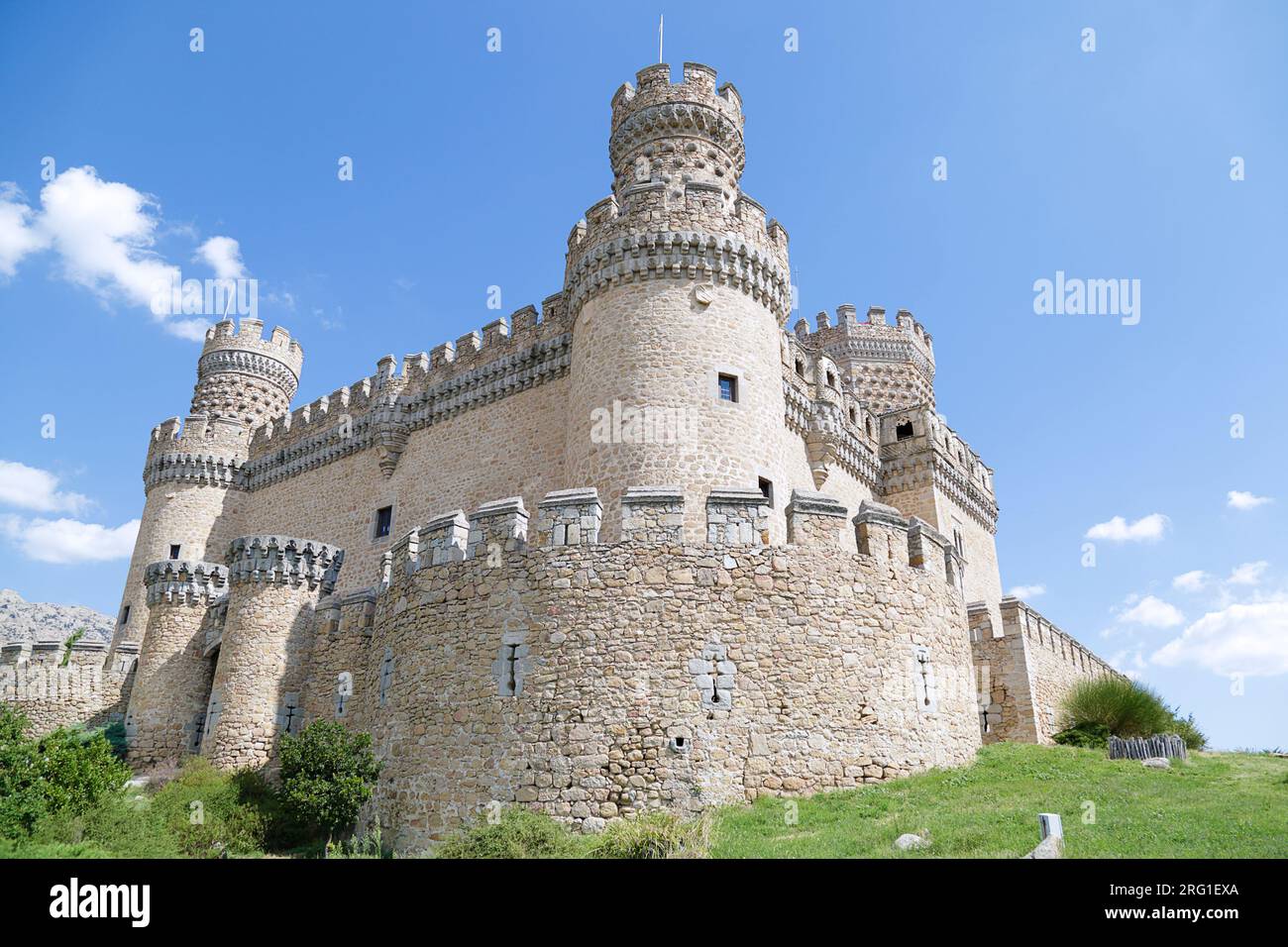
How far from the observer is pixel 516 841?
9.52 meters

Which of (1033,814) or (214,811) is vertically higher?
(1033,814)

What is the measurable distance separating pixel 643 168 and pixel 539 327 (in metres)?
4.74

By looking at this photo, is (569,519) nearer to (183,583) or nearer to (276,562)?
(276,562)

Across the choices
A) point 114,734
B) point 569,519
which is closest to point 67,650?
point 114,734

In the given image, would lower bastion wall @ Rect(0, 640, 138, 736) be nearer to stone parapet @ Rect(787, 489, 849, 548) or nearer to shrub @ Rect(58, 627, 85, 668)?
shrub @ Rect(58, 627, 85, 668)

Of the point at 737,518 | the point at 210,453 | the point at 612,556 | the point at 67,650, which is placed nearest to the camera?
the point at 612,556

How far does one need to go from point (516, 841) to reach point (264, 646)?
1050cm

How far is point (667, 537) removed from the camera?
12.1 meters

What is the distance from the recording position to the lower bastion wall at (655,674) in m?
11.0

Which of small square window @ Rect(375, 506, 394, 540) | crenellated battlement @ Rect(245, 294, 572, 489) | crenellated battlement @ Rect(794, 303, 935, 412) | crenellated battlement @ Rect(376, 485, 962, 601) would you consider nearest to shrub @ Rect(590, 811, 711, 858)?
crenellated battlement @ Rect(376, 485, 962, 601)

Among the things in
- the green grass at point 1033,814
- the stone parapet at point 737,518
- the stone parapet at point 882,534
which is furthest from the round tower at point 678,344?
the green grass at point 1033,814

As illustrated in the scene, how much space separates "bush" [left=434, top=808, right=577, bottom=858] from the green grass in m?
1.69
